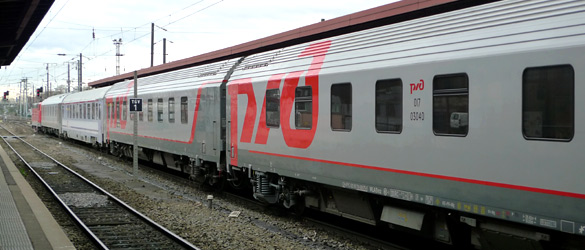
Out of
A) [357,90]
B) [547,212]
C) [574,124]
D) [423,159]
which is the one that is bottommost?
[547,212]

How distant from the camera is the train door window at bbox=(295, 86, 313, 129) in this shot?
880cm

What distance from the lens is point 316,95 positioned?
861cm

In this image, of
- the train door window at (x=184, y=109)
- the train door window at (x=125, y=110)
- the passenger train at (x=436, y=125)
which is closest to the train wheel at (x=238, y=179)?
the passenger train at (x=436, y=125)

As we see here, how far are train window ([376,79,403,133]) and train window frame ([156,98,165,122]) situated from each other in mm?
9886

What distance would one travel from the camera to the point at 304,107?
893 centimetres

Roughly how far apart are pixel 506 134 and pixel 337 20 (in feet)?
20.5

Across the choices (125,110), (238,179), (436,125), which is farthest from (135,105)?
(436,125)

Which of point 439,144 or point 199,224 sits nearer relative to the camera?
point 439,144

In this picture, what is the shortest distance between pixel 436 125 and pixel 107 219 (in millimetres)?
7198

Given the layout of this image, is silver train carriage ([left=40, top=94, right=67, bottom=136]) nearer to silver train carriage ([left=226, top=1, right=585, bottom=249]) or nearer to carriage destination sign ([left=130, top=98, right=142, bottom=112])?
carriage destination sign ([left=130, top=98, right=142, bottom=112])

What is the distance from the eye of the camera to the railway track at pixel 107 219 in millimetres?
8539

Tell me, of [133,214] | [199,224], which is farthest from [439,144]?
[133,214]

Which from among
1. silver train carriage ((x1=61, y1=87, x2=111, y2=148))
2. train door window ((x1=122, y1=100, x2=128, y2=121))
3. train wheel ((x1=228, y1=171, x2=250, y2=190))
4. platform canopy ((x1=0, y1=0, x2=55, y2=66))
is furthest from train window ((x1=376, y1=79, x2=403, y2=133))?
silver train carriage ((x1=61, y1=87, x2=111, y2=148))

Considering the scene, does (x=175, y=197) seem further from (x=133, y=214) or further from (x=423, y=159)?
(x=423, y=159)
